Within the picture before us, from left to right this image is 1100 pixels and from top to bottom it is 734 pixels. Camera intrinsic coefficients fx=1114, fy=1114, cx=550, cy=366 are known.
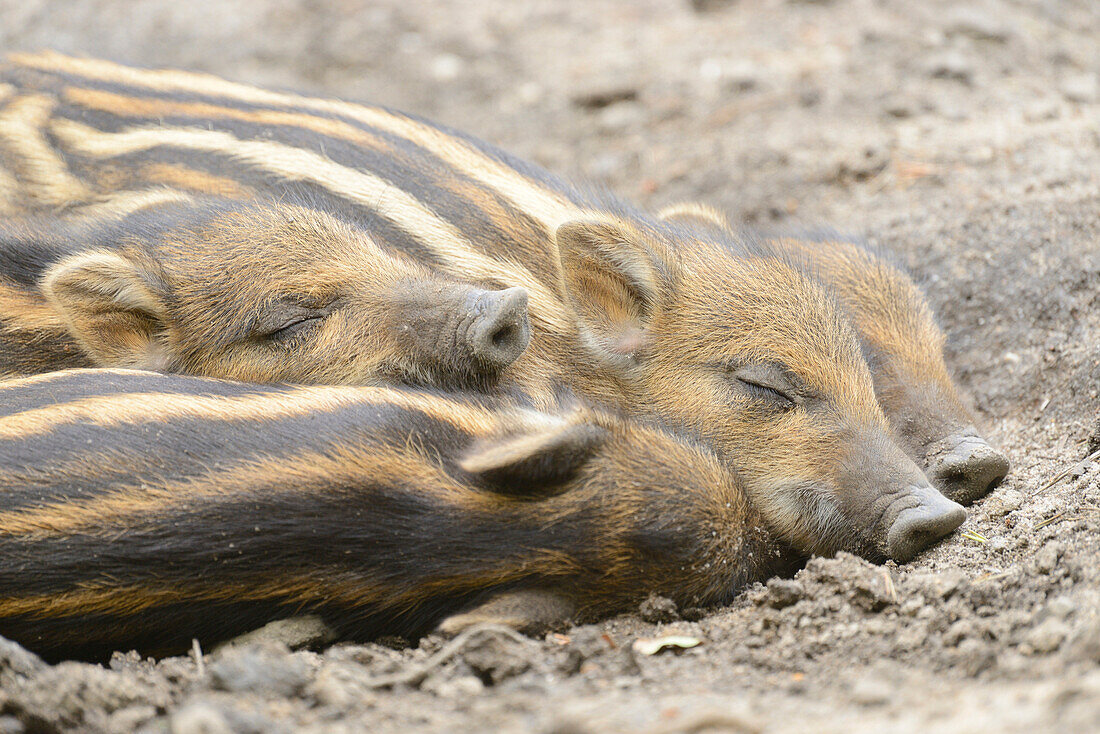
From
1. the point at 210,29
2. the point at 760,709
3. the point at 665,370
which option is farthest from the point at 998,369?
the point at 210,29

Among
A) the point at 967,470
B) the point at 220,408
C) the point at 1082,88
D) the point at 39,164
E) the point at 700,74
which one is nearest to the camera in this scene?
the point at 220,408

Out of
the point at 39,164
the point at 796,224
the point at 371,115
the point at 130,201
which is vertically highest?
the point at 371,115

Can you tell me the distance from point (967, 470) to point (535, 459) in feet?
4.18

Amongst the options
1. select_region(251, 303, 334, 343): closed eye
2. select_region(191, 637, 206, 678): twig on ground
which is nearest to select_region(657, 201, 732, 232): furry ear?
select_region(251, 303, 334, 343): closed eye

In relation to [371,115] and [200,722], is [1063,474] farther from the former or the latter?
[371,115]

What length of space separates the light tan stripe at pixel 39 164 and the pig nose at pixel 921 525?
264 cm

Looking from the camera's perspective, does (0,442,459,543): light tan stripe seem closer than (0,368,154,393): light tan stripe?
Yes

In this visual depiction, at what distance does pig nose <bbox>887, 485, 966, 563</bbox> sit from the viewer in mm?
2553

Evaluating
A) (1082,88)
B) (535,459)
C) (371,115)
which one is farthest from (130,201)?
(1082,88)

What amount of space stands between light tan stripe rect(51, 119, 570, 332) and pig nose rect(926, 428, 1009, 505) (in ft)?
3.56

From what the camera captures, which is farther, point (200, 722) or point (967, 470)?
point (967, 470)

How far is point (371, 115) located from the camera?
377cm

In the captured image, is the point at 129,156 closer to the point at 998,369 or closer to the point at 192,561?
the point at 192,561

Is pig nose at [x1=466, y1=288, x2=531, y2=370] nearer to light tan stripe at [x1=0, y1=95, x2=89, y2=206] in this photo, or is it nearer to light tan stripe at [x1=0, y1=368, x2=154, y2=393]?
light tan stripe at [x1=0, y1=368, x2=154, y2=393]
